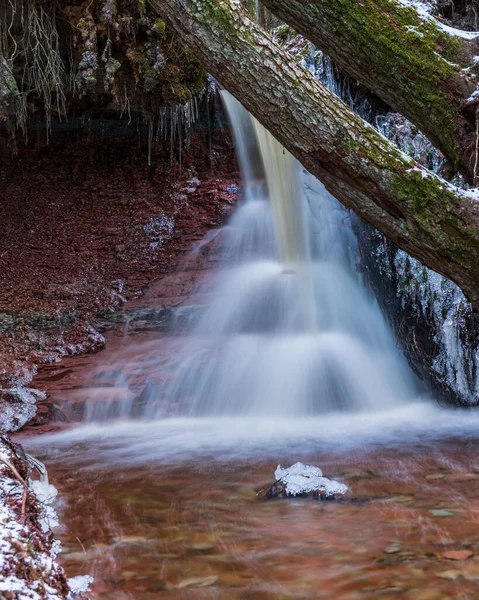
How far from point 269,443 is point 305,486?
4.79ft

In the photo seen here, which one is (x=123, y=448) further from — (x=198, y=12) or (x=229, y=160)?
(x=229, y=160)

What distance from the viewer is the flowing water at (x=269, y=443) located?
7.79 ft

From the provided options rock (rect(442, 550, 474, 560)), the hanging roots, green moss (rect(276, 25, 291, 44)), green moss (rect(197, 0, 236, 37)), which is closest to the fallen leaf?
rock (rect(442, 550, 474, 560))

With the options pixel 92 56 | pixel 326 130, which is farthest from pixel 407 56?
pixel 92 56

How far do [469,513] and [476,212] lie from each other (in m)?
1.50

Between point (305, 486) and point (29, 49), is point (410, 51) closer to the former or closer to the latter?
point (305, 486)

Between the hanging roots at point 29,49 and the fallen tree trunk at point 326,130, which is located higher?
the hanging roots at point 29,49

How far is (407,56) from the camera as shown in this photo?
315 cm

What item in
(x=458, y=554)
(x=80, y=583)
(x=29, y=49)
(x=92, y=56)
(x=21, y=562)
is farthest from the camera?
(x=29, y=49)

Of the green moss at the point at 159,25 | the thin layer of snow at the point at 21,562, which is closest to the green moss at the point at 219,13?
the thin layer of snow at the point at 21,562

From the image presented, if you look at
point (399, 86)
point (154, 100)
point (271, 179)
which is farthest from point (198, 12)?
point (271, 179)

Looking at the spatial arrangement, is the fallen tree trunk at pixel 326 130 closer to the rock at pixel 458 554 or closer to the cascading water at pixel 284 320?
the rock at pixel 458 554

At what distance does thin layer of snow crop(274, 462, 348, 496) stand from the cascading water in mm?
2262

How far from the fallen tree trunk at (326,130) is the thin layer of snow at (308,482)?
4.55 feet
